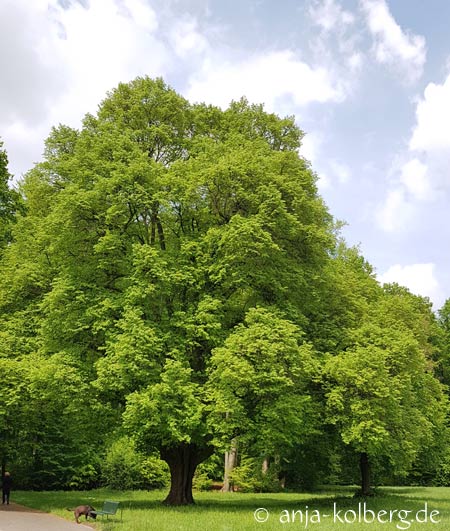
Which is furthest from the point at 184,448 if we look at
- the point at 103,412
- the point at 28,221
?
the point at 28,221

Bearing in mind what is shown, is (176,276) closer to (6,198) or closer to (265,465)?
(6,198)

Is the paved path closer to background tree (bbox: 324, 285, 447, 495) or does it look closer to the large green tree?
the large green tree

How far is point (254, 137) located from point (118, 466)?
23.6 metres

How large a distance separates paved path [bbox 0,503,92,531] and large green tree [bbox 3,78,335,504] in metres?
4.12

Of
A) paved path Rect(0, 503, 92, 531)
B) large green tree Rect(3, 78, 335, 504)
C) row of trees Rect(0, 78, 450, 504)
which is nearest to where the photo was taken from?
paved path Rect(0, 503, 92, 531)

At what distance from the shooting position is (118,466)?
3816 cm

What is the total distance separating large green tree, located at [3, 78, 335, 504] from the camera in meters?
21.3

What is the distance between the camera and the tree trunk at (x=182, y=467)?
2464 cm

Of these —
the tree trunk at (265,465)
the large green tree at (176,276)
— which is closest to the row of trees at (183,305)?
the large green tree at (176,276)

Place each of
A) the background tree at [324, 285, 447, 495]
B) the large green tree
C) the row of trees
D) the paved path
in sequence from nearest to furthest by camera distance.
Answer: the paved path < the large green tree < the row of trees < the background tree at [324, 285, 447, 495]

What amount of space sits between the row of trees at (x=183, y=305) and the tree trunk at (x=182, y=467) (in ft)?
0.30

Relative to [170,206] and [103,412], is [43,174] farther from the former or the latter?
[103,412]

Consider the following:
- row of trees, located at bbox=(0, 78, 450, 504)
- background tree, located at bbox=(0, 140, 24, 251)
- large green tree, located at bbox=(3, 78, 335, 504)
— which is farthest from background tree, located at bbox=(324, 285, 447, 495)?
background tree, located at bbox=(0, 140, 24, 251)

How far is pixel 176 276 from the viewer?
22938 millimetres
